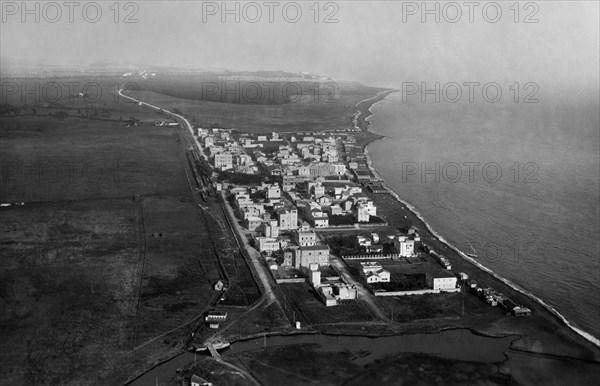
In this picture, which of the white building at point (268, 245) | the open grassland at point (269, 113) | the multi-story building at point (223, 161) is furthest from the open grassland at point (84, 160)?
the white building at point (268, 245)

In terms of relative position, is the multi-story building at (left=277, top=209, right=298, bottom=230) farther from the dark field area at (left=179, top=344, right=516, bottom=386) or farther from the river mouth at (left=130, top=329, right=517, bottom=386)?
the dark field area at (left=179, top=344, right=516, bottom=386)

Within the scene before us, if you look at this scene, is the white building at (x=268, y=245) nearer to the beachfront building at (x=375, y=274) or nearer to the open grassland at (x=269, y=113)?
the beachfront building at (x=375, y=274)

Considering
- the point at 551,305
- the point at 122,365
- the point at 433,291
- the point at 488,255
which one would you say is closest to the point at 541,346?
the point at 551,305

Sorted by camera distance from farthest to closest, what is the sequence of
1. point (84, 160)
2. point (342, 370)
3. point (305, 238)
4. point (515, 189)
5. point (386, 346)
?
point (84, 160), point (515, 189), point (305, 238), point (386, 346), point (342, 370)

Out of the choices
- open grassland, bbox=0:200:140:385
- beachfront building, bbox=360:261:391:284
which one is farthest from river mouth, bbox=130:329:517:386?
beachfront building, bbox=360:261:391:284

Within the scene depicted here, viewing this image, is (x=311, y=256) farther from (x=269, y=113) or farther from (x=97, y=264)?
(x=269, y=113)

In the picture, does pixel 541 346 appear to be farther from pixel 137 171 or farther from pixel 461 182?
pixel 137 171

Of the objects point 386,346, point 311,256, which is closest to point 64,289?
point 311,256
